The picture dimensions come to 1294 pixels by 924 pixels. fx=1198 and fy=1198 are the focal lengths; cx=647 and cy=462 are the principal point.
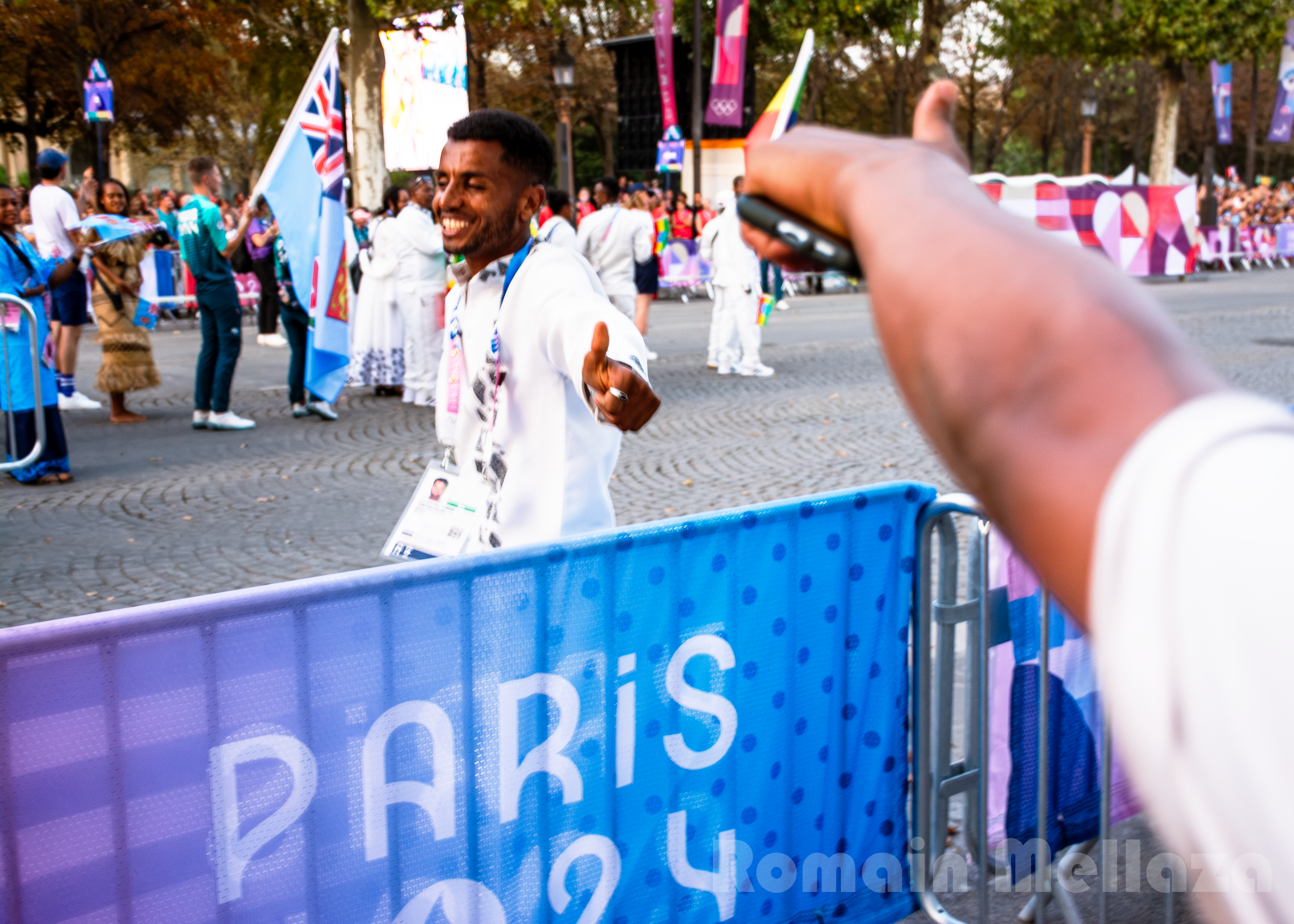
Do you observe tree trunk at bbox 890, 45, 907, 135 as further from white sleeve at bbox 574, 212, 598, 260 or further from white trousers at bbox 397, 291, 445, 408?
white trousers at bbox 397, 291, 445, 408

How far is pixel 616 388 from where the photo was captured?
2252mm

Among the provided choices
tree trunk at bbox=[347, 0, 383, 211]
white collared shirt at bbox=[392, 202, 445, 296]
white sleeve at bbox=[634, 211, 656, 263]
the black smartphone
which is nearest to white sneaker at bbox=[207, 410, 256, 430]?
white collared shirt at bbox=[392, 202, 445, 296]

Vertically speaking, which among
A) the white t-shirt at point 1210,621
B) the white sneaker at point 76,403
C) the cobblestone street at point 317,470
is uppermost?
the white t-shirt at point 1210,621

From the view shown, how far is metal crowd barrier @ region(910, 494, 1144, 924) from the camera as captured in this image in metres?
2.69

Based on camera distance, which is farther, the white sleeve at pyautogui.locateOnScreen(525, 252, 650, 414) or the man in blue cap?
the man in blue cap

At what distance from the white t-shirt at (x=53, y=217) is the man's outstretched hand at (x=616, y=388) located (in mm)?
8893

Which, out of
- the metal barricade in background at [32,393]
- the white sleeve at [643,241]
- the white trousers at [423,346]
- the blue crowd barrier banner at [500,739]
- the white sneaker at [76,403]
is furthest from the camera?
the white sleeve at [643,241]

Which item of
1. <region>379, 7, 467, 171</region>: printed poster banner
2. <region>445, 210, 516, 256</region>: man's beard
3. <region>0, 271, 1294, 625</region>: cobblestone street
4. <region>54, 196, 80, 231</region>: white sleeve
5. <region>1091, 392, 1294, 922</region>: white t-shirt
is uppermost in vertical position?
<region>379, 7, 467, 171</region>: printed poster banner

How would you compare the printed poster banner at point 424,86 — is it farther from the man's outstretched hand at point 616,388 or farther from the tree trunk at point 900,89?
the tree trunk at point 900,89

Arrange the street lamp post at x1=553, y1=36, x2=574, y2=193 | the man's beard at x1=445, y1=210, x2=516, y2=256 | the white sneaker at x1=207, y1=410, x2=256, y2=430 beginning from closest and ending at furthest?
the man's beard at x1=445, y1=210, x2=516, y2=256 < the white sneaker at x1=207, y1=410, x2=256, y2=430 < the street lamp post at x1=553, y1=36, x2=574, y2=193

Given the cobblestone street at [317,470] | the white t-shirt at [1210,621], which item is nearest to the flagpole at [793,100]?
the white t-shirt at [1210,621]

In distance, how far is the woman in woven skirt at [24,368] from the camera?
7520 millimetres

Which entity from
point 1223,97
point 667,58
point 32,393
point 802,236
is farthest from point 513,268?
A: point 1223,97

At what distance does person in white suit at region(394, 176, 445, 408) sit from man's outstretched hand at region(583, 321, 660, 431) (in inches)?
346
